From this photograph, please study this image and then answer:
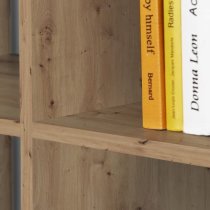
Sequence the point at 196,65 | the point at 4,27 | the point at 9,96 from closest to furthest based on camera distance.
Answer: the point at 196,65
the point at 9,96
the point at 4,27

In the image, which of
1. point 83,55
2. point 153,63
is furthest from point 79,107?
point 153,63

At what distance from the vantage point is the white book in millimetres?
798

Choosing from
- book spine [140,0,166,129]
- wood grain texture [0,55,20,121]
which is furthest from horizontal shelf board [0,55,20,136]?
book spine [140,0,166,129]

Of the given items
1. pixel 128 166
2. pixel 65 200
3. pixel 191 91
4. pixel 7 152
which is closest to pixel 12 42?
pixel 7 152

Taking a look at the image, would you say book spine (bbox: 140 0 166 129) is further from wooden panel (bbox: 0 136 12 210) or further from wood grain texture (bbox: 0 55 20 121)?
wooden panel (bbox: 0 136 12 210)

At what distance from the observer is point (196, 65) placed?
0.81 meters

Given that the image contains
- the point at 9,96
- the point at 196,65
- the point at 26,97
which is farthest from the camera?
the point at 9,96

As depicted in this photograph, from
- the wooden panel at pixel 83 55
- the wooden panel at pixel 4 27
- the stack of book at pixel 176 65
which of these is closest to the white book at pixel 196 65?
the stack of book at pixel 176 65

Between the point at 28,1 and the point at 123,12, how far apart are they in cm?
21

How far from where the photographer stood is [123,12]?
1064mm

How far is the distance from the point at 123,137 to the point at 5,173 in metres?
0.72

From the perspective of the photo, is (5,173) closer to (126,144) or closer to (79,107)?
(79,107)

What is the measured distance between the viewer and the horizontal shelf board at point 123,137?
0.77 metres

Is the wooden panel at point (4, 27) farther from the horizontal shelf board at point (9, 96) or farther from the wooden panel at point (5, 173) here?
the wooden panel at point (5, 173)
